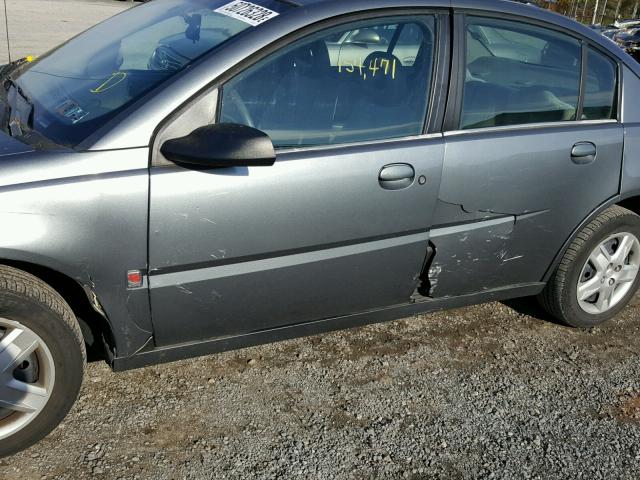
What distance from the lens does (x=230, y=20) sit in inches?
116

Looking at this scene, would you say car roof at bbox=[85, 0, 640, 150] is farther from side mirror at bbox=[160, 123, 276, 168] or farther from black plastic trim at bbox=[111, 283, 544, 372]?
black plastic trim at bbox=[111, 283, 544, 372]

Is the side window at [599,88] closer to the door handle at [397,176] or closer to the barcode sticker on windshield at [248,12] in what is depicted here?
the door handle at [397,176]

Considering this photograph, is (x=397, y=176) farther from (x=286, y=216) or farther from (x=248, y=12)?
(x=248, y=12)

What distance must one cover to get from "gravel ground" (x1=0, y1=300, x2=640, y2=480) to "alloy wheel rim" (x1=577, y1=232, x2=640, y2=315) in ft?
0.88

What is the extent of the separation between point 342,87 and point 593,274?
72.4 inches

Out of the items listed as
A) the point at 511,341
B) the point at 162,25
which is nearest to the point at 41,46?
the point at 162,25

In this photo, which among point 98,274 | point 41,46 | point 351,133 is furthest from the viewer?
point 41,46

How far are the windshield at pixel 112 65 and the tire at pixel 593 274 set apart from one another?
1.92m

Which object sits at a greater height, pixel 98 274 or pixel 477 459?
pixel 98 274

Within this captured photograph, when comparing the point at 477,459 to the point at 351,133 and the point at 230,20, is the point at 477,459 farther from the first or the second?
the point at 230,20

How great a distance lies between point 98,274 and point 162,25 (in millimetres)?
1305

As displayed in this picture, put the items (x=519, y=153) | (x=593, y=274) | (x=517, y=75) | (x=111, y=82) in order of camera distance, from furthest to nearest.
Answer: (x=593, y=274) < (x=517, y=75) < (x=519, y=153) < (x=111, y=82)

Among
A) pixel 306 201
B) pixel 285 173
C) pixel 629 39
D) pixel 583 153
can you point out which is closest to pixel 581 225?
pixel 583 153

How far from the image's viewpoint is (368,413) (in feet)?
10.2
